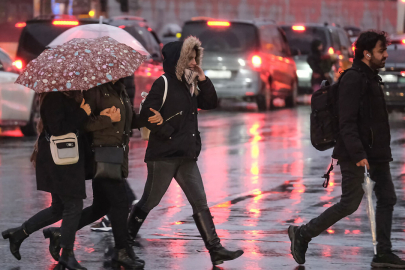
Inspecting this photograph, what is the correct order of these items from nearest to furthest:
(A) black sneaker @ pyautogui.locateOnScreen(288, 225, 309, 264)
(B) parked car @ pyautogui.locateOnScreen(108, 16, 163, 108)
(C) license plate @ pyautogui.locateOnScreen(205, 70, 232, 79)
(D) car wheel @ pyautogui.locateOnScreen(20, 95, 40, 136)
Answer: (A) black sneaker @ pyautogui.locateOnScreen(288, 225, 309, 264), (D) car wheel @ pyautogui.locateOnScreen(20, 95, 40, 136), (B) parked car @ pyautogui.locateOnScreen(108, 16, 163, 108), (C) license plate @ pyautogui.locateOnScreen(205, 70, 232, 79)

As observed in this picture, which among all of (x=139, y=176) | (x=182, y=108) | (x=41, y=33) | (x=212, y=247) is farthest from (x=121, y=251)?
(x=41, y=33)

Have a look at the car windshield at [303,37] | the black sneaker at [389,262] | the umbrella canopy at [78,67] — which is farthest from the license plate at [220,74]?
the black sneaker at [389,262]

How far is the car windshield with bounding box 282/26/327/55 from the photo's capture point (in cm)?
2391

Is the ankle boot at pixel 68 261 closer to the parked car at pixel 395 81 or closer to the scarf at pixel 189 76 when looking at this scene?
the scarf at pixel 189 76

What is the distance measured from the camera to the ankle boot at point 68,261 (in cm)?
622

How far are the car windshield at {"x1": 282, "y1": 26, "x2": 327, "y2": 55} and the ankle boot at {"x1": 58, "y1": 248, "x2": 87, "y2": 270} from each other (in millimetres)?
17990

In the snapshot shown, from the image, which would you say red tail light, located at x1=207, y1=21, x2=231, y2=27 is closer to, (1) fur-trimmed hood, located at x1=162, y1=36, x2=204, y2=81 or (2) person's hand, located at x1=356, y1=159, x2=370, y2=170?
(1) fur-trimmed hood, located at x1=162, y1=36, x2=204, y2=81

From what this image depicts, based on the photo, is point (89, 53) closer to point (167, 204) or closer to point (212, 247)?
point (212, 247)

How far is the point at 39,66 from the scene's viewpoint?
631cm

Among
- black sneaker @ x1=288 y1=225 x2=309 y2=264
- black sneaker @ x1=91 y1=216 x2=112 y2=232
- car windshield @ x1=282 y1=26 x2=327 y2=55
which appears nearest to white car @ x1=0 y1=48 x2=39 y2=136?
black sneaker @ x1=91 y1=216 x2=112 y2=232

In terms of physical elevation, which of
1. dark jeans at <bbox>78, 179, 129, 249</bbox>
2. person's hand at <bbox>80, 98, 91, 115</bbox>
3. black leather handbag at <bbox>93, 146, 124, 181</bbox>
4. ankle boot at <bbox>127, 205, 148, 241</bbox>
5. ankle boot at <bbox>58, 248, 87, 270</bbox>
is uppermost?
person's hand at <bbox>80, 98, 91, 115</bbox>

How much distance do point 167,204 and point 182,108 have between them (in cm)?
256

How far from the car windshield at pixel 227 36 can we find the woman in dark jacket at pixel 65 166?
558 inches

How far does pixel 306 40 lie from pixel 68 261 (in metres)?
18.8
